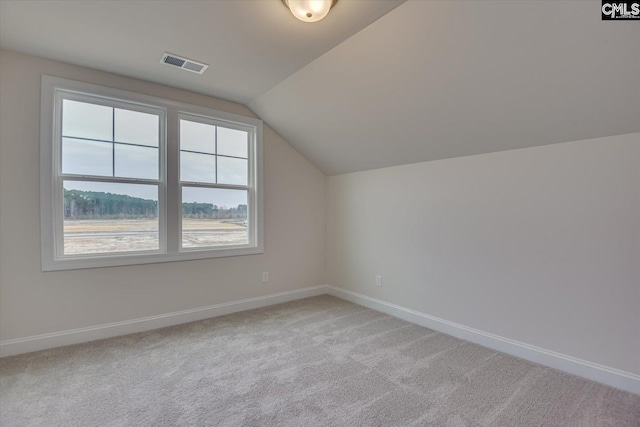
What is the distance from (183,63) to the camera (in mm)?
2717

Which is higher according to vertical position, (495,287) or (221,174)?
(221,174)

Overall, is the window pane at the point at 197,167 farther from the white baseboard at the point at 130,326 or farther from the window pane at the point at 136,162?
the white baseboard at the point at 130,326

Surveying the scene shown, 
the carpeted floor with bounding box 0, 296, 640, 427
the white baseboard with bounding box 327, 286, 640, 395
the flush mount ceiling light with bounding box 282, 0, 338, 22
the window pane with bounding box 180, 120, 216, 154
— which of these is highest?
the flush mount ceiling light with bounding box 282, 0, 338, 22

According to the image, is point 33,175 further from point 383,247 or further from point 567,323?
point 567,323

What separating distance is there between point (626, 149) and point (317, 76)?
2.39m

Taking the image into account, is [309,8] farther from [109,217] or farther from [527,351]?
[527,351]

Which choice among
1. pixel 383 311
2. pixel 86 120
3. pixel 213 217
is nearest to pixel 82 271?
pixel 213 217

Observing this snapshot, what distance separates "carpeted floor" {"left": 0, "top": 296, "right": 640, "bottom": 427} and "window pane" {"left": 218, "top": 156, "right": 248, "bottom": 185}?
5.90 feet

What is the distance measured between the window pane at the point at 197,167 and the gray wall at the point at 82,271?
61 cm

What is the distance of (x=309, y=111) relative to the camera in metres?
3.30

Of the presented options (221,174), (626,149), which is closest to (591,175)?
(626,149)

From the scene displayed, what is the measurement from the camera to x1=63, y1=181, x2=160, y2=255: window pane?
2.81 meters

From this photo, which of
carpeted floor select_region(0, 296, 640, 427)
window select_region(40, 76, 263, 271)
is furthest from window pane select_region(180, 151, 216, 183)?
carpeted floor select_region(0, 296, 640, 427)

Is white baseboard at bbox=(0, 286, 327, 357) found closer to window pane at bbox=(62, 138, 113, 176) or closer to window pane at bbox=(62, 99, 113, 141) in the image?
window pane at bbox=(62, 138, 113, 176)
